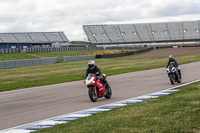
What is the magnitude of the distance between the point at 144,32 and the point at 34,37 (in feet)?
107

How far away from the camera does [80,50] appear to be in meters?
78.3

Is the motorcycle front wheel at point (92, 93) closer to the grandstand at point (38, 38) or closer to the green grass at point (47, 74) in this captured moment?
the green grass at point (47, 74)

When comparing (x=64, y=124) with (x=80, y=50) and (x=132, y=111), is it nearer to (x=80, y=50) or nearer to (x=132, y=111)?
(x=132, y=111)

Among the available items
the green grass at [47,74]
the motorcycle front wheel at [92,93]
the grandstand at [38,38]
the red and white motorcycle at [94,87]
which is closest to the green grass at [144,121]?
the motorcycle front wheel at [92,93]

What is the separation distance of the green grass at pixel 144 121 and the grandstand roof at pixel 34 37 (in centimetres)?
8993

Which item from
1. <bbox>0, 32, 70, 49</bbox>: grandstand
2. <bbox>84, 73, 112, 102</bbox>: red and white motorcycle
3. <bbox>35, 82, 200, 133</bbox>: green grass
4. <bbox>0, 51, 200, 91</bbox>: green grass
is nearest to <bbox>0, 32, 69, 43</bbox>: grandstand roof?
<bbox>0, 32, 70, 49</bbox>: grandstand

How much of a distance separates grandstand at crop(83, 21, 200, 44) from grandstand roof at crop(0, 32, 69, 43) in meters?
8.38

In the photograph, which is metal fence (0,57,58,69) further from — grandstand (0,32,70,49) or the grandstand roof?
the grandstand roof

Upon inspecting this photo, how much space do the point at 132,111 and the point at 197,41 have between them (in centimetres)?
9843

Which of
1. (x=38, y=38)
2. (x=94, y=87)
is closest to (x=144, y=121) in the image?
(x=94, y=87)

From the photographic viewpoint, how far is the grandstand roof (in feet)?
329

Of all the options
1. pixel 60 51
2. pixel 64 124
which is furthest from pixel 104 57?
pixel 64 124

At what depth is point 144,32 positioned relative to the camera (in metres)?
113

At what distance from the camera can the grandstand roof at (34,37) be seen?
100250 mm
